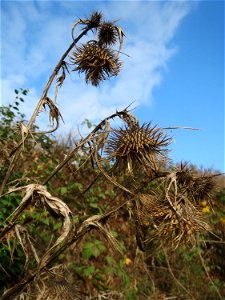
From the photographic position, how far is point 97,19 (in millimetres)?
3068

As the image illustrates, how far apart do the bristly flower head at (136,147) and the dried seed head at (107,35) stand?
108 centimetres

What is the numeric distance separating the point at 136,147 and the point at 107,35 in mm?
1313

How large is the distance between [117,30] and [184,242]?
1.91m

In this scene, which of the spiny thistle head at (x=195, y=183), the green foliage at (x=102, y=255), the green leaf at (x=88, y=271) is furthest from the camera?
the green leaf at (x=88, y=271)

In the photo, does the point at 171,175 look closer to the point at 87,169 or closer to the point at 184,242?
the point at 184,242

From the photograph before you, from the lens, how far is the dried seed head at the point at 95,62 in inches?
120

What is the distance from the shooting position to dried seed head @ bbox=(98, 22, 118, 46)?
313 cm

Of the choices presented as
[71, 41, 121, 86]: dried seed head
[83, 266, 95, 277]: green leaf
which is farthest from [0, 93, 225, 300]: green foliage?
[71, 41, 121, 86]: dried seed head

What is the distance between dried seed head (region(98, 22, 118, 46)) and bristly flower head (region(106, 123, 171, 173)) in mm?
1081

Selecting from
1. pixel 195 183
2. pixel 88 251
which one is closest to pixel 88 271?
pixel 88 251

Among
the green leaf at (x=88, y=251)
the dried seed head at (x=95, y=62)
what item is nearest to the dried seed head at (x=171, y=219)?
the dried seed head at (x=95, y=62)

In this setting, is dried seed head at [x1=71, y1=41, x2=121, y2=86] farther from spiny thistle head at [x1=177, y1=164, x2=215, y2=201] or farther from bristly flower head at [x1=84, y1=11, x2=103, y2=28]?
spiny thistle head at [x1=177, y1=164, x2=215, y2=201]

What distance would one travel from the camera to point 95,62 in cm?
304

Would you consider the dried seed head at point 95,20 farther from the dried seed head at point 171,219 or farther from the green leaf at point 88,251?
the green leaf at point 88,251
